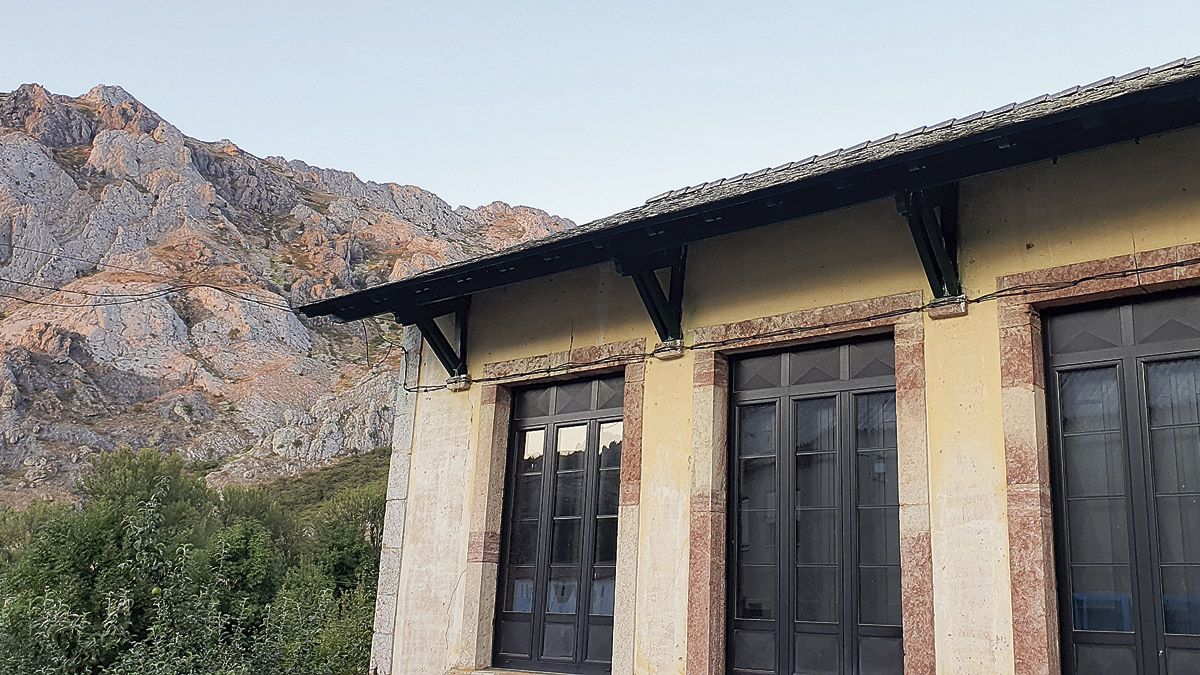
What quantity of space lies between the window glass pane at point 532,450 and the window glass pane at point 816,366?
7.74 ft

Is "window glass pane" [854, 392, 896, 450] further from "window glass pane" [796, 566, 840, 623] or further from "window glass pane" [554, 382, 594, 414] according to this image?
"window glass pane" [554, 382, 594, 414]

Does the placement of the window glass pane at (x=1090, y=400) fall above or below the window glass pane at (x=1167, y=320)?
below

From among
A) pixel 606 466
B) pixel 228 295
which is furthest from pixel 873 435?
pixel 228 295

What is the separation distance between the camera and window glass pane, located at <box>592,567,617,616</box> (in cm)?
726

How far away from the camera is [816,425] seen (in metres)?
6.53

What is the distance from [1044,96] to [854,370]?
2.08 metres

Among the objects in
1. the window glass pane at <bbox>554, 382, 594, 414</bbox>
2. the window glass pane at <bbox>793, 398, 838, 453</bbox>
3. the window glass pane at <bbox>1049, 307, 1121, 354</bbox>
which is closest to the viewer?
the window glass pane at <bbox>1049, 307, 1121, 354</bbox>

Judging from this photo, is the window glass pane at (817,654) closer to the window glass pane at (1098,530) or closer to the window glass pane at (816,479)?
the window glass pane at (816,479)

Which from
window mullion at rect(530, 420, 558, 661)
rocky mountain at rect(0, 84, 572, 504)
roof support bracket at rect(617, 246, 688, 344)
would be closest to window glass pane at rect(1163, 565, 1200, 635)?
roof support bracket at rect(617, 246, 688, 344)

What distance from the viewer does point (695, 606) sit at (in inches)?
260

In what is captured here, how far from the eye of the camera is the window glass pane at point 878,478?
19.9ft

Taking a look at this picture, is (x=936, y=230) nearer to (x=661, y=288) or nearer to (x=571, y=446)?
(x=661, y=288)

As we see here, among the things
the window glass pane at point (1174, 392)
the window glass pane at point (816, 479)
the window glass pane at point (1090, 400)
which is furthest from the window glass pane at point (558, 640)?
the window glass pane at point (1174, 392)

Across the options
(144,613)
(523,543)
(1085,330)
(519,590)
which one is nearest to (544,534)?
(523,543)
